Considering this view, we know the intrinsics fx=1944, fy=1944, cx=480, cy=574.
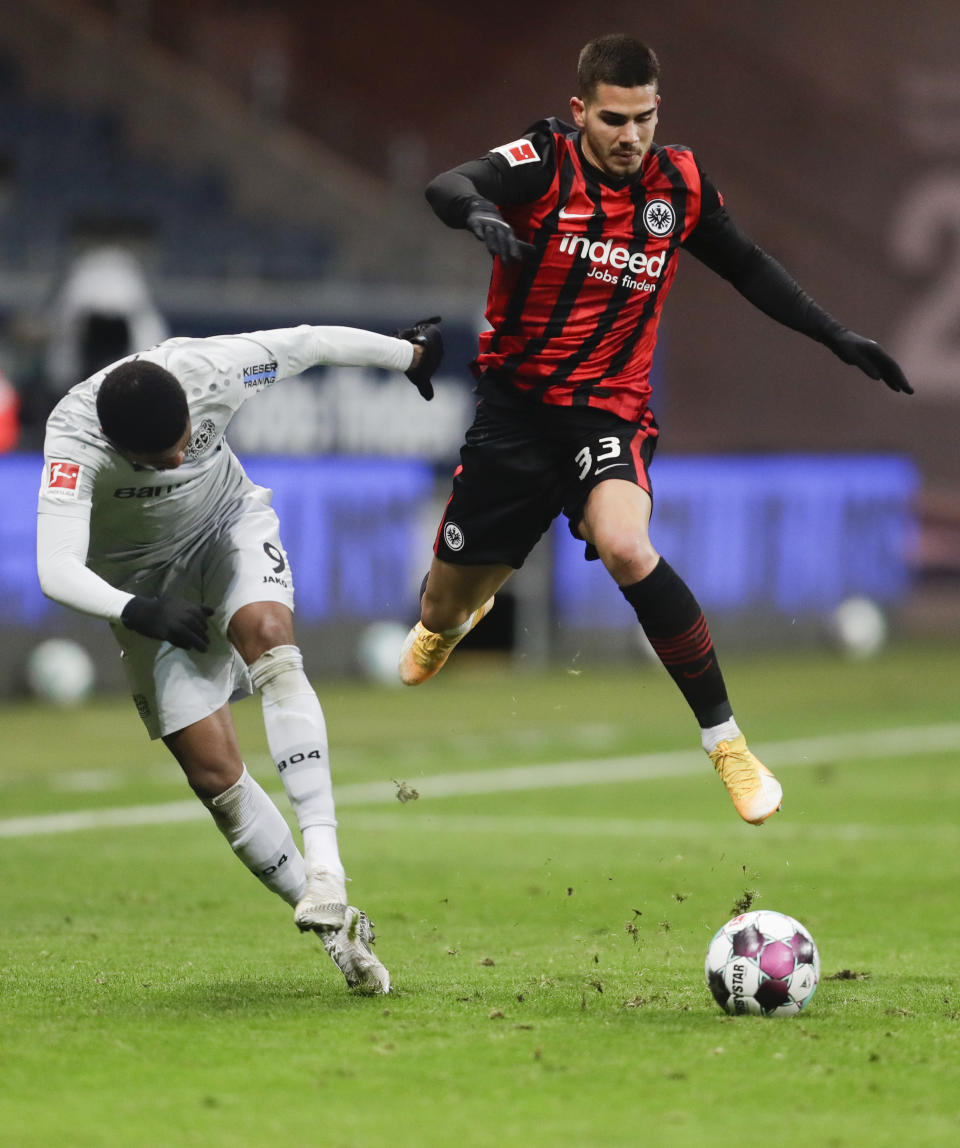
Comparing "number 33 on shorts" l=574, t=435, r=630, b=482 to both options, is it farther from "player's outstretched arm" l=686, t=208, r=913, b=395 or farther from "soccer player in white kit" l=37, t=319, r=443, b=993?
"player's outstretched arm" l=686, t=208, r=913, b=395

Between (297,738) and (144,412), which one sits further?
(297,738)

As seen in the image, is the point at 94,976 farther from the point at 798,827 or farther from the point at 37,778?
the point at 37,778

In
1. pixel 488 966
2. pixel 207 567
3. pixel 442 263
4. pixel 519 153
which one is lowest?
pixel 488 966

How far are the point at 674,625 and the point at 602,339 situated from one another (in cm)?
101

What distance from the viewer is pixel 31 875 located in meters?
8.95

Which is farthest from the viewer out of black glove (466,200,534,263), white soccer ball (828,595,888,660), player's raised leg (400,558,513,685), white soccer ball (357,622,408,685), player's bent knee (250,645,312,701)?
white soccer ball (828,595,888,660)

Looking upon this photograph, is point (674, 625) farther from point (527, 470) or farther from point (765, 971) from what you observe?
point (765, 971)

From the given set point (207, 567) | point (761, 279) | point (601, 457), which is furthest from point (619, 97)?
point (207, 567)

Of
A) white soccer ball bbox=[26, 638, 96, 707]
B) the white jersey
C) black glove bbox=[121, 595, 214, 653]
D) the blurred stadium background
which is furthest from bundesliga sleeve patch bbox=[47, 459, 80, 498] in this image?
white soccer ball bbox=[26, 638, 96, 707]

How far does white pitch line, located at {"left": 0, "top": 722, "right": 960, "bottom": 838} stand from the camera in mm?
10883

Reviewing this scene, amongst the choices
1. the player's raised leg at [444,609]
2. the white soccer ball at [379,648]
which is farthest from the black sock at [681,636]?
the white soccer ball at [379,648]

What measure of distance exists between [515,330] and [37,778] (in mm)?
6949

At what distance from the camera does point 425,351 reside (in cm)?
635

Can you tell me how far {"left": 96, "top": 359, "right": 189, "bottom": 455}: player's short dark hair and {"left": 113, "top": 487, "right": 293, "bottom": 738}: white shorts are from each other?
64 centimetres
